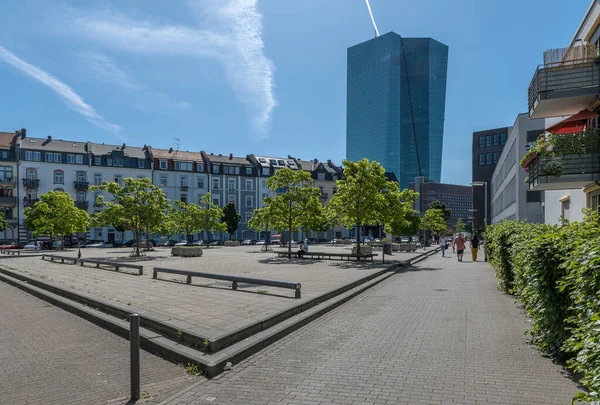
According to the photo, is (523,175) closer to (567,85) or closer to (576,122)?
(576,122)

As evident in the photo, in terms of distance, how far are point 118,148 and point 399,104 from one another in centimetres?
10141

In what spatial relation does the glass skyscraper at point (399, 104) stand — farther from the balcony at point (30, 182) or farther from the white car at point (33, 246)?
the white car at point (33, 246)

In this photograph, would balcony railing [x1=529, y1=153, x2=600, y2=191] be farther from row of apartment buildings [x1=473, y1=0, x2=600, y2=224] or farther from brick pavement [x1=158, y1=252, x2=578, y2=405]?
brick pavement [x1=158, y1=252, x2=578, y2=405]

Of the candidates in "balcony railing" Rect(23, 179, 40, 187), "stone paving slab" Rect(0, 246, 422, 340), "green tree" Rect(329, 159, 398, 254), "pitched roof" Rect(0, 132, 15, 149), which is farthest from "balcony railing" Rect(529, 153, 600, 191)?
"pitched roof" Rect(0, 132, 15, 149)

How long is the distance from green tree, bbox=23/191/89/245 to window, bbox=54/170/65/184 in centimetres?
1554

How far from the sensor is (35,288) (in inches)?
532

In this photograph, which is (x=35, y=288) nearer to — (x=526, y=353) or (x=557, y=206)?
(x=526, y=353)

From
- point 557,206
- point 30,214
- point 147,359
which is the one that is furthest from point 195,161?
point 147,359

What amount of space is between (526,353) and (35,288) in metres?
14.0

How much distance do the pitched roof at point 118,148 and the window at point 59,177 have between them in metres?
5.72

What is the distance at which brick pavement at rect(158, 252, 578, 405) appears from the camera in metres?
4.74

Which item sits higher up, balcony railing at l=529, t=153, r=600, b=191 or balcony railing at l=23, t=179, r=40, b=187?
balcony railing at l=23, t=179, r=40, b=187

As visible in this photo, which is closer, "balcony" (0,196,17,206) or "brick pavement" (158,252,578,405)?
"brick pavement" (158,252,578,405)

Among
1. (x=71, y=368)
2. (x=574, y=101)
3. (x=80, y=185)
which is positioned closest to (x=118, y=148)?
(x=80, y=185)
